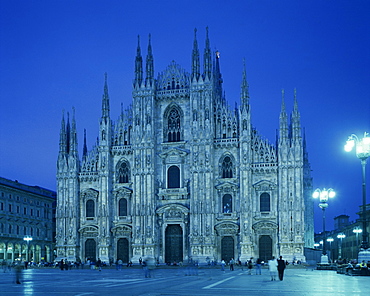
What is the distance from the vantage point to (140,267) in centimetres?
6334

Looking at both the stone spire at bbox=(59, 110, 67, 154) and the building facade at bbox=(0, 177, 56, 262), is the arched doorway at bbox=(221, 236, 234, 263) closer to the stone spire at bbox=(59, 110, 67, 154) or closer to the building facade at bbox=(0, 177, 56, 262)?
the stone spire at bbox=(59, 110, 67, 154)

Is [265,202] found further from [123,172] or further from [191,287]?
[191,287]

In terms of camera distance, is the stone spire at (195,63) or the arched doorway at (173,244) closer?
the arched doorway at (173,244)

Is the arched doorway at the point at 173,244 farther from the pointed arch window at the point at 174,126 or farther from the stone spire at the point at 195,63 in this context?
the stone spire at the point at 195,63

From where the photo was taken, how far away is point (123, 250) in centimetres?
6838

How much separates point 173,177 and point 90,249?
1336 cm

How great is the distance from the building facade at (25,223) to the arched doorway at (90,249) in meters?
7.76

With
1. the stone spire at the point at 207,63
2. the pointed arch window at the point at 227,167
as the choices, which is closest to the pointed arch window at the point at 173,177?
the pointed arch window at the point at 227,167

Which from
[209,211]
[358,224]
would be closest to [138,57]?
[209,211]

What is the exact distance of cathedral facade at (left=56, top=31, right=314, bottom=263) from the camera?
2525 inches

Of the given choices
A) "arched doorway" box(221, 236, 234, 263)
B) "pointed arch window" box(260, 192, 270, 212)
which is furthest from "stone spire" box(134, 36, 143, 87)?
"arched doorway" box(221, 236, 234, 263)

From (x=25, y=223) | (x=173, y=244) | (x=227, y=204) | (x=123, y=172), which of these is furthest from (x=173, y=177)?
(x=25, y=223)

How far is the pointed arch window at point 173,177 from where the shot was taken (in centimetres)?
6775

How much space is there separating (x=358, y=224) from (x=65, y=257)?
50199mm
